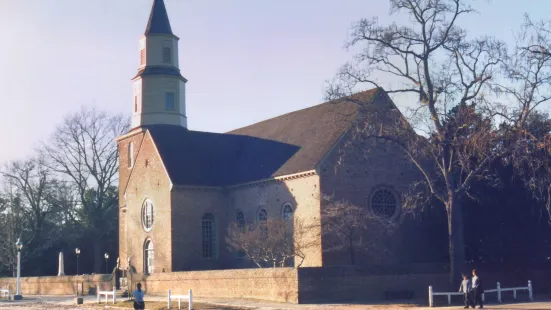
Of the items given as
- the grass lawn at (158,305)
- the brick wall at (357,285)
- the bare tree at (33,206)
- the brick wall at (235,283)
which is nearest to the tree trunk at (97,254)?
the bare tree at (33,206)

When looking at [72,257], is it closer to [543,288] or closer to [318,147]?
[318,147]

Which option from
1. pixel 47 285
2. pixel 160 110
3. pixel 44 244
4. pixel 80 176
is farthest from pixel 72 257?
pixel 160 110

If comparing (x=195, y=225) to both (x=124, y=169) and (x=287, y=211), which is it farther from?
(x=124, y=169)

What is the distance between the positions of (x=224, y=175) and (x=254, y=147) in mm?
3315

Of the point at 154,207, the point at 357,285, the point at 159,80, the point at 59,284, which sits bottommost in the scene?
the point at 59,284

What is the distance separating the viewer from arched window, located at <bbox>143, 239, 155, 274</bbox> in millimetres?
53956

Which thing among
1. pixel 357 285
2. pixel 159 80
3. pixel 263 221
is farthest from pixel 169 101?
pixel 357 285

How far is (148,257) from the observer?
54562 mm

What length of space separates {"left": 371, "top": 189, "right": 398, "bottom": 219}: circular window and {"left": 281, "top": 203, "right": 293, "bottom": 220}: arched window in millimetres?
5083

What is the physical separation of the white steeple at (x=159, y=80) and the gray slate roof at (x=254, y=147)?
115 cm

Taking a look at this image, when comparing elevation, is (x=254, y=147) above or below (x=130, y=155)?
below

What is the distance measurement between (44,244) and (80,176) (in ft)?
24.2

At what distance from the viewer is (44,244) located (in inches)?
2844

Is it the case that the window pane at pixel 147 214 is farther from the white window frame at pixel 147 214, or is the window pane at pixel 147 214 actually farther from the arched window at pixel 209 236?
the arched window at pixel 209 236
